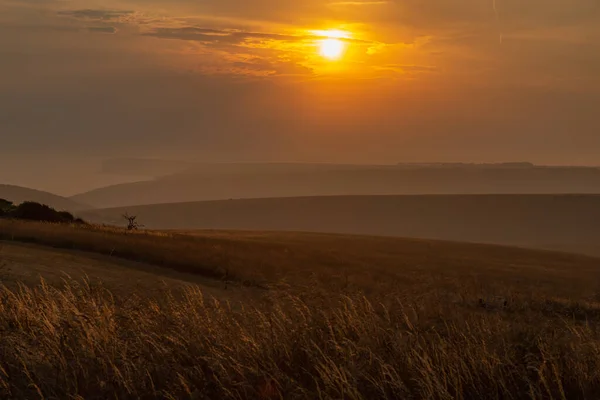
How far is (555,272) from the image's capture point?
3844cm

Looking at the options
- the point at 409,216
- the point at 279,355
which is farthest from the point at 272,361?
the point at 409,216

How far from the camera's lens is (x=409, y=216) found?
151m

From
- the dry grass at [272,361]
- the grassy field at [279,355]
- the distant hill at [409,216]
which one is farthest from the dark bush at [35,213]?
the distant hill at [409,216]

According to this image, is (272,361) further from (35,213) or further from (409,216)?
(409,216)

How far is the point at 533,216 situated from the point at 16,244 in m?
122

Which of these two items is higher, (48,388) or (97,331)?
(97,331)

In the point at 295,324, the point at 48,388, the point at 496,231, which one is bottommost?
the point at 48,388

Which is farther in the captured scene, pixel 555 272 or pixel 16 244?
pixel 555 272

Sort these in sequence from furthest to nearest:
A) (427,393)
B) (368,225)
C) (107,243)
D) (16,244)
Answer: (368,225) < (107,243) < (16,244) < (427,393)

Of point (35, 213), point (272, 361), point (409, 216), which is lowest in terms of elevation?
point (272, 361)

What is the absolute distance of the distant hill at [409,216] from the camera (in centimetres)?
12781

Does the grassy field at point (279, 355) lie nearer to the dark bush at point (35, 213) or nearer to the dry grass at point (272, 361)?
the dry grass at point (272, 361)

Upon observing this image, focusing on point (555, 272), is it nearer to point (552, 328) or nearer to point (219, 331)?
point (552, 328)

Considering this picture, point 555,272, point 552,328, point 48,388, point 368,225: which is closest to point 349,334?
point 552,328
